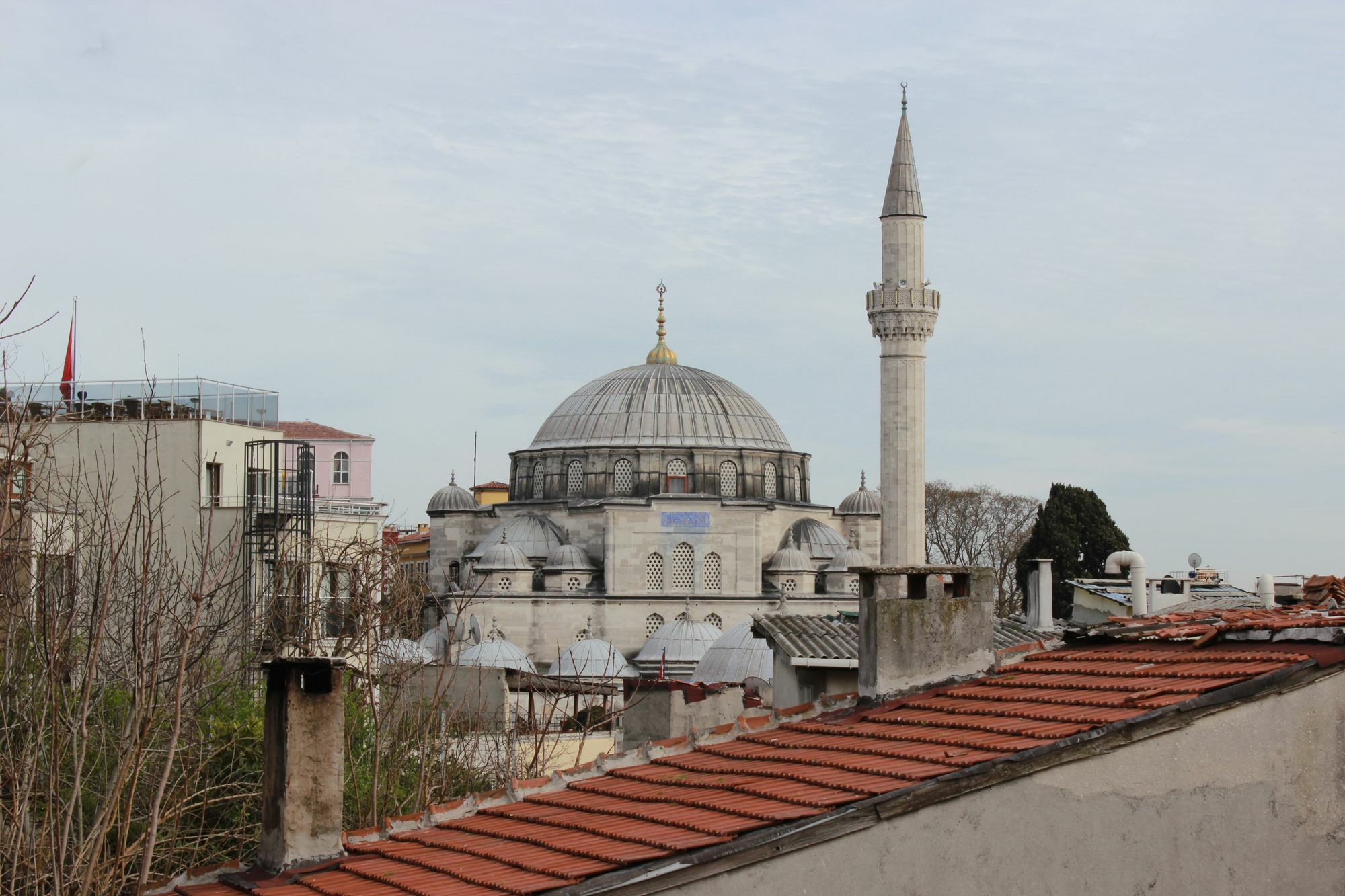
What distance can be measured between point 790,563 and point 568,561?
6.33 m

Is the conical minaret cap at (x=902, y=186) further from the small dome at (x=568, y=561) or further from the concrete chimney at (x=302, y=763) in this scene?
the concrete chimney at (x=302, y=763)

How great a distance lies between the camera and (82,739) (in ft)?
25.0

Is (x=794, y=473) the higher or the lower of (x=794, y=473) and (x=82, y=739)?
the higher

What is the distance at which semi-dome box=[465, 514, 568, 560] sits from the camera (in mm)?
51750

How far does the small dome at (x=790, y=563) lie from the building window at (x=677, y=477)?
3.97 metres

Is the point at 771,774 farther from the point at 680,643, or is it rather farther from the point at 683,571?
the point at 683,571

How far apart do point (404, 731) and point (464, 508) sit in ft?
132

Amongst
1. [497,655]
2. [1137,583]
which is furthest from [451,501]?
[1137,583]

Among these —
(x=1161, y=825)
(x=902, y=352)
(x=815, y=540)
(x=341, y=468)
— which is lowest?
(x=1161, y=825)

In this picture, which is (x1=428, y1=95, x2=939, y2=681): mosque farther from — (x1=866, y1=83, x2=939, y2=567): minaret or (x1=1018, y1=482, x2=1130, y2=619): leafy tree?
(x1=1018, y1=482, x2=1130, y2=619): leafy tree

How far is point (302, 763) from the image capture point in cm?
790

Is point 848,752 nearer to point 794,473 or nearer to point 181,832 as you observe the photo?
point 181,832

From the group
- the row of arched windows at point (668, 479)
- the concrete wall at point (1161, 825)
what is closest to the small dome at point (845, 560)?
the row of arched windows at point (668, 479)

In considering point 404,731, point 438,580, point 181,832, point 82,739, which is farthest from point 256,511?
point 438,580
